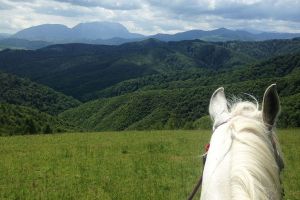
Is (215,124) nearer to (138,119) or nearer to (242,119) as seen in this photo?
(242,119)

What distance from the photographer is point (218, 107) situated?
2.33 metres

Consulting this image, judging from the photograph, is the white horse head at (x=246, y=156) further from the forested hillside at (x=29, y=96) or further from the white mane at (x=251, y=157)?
the forested hillside at (x=29, y=96)

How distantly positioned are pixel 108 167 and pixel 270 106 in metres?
13.3

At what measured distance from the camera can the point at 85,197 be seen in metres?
10.6

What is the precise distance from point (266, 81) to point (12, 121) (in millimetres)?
84305

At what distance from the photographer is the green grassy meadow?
11.1 meters

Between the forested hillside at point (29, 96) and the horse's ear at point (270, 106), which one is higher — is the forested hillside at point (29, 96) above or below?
below

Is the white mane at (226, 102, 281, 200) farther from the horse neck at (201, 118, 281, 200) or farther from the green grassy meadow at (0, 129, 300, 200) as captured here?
the green grassy meadow at (0, 129, 300, 200)

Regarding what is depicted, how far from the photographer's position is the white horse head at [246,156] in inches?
59.2

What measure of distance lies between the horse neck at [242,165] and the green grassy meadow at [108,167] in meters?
8.80

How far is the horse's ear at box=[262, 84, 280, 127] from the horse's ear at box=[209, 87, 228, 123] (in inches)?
12.7

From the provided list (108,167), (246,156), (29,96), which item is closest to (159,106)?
(29,96)

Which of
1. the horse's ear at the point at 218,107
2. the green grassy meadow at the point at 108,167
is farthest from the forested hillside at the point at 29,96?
the horse's ear at the point at 218,107

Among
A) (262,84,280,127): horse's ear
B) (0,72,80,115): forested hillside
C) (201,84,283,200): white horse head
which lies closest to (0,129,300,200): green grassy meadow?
(201,84,283,200): white horse head
